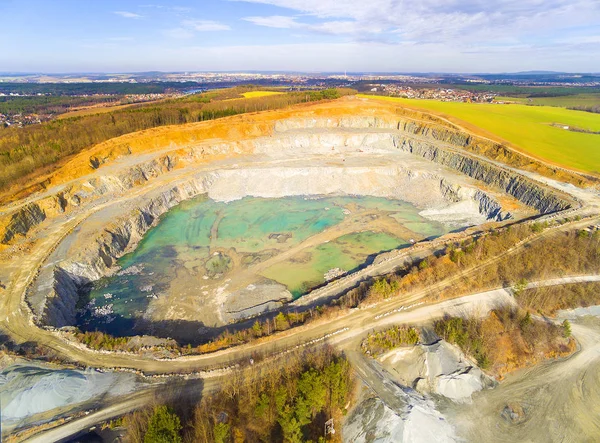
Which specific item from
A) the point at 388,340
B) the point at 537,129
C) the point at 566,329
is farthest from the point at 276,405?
the point at 537,129

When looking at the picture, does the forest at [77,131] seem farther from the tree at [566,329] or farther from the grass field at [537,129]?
the tree at [566,329]

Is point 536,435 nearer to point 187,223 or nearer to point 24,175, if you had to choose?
point 187,223

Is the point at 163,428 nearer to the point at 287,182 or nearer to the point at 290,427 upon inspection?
the point at 290,427

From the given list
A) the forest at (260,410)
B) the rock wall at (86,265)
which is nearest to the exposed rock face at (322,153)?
the rock wall at (86,265)

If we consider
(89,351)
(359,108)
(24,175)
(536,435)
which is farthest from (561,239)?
(24,175)

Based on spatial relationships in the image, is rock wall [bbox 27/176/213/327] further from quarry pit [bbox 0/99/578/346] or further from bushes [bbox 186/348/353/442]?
bushes [bbox 186/348/353/442]
